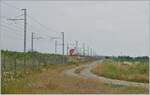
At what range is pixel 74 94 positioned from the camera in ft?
47.3

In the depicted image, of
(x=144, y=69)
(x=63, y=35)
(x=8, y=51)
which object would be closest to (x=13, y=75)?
(x=8, y=51)

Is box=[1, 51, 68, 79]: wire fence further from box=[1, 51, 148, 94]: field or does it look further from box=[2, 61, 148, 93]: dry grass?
box=[2, 61, 148, 93]: dry grass

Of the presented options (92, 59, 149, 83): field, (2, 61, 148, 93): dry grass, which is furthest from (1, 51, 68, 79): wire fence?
(92, 59, 149, 83): field

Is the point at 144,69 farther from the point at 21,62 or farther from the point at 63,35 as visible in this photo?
the point at 63,35

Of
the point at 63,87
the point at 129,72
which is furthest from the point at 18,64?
the point at 63,87

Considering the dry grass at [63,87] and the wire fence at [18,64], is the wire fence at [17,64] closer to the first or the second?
the wire fence at [18,64]

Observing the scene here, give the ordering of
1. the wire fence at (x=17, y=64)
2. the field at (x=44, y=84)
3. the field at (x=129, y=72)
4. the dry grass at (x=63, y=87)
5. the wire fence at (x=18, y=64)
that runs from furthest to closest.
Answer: the field at (x=129, y=72)
the wire fence at (x=17, y=64)
the wire fence at (x=18, y=64)
the field at (x=44, y=84)
the dry grass at (x=63, y=87)

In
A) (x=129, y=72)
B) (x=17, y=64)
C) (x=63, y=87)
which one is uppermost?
(x=17, y=64)

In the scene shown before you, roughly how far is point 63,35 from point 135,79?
3670 centimetres

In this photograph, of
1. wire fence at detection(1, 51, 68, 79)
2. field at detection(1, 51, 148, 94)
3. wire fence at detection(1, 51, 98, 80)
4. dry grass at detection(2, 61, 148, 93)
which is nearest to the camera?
dry grass at detection(2, 61, 148, 93)

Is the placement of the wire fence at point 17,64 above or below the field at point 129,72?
above

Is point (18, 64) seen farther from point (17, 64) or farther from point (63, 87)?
point (63, 87)

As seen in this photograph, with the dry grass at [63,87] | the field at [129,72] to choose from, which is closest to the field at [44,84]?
the dry grass at [63,87]

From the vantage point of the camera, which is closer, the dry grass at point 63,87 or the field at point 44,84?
the dry grass at point 63,87
